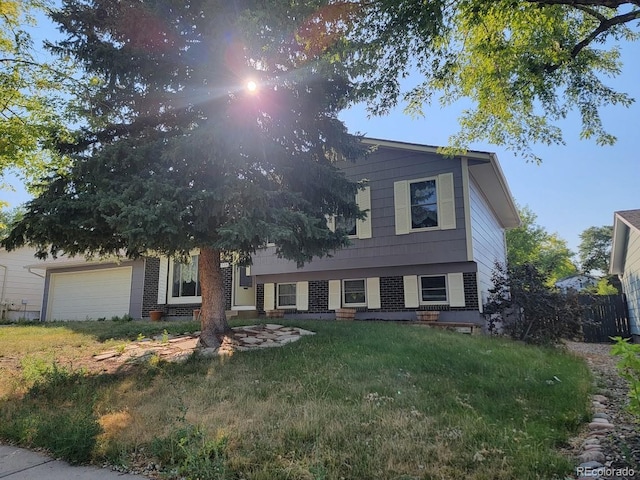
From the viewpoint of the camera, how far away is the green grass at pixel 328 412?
317cm

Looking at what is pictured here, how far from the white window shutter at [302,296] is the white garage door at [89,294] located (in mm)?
8181

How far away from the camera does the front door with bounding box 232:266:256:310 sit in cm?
1548

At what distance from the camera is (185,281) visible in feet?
54.1

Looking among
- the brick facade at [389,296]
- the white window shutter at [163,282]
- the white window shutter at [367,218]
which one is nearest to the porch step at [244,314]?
the brick facade at [389,296]

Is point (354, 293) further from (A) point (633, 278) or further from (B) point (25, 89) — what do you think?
(B) point (25, 89)

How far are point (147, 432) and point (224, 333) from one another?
4.29 m

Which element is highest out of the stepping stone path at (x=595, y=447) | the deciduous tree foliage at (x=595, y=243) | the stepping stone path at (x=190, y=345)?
the deciduous tree foliage at (x=595, y=243)

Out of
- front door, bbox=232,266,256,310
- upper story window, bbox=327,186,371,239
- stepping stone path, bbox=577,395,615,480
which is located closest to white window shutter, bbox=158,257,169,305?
front door, bbox=232,266,256,310

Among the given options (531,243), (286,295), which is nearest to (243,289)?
(286,295)

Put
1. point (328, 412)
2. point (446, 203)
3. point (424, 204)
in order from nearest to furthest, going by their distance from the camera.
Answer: point (328, 412), point (446, 203), point (424, 204)

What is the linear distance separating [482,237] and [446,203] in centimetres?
257

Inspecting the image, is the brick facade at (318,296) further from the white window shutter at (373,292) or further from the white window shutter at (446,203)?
the white window shutter at (446,203)

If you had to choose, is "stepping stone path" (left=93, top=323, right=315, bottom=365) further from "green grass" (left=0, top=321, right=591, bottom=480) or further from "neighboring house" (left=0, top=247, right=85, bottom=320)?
"neighboring house" (left=0, top=247, right=85, bottom=320)

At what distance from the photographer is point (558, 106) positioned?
7566 mm
